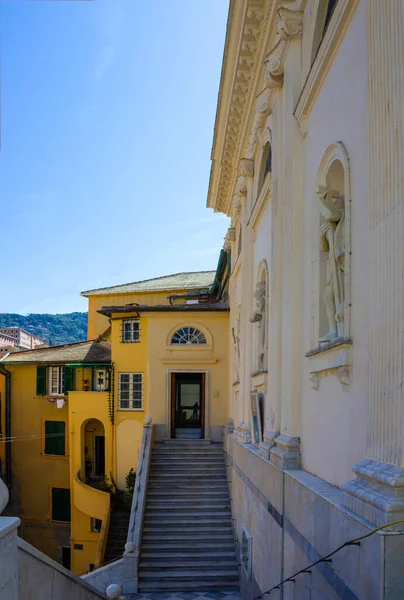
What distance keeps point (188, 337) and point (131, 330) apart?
2.44m

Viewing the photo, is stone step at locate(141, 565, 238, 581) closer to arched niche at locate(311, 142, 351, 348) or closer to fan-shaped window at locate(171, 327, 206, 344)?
Answer: fan-shaped window at locate(171, 327, 206, 344)

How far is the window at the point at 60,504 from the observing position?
2597 centimetres

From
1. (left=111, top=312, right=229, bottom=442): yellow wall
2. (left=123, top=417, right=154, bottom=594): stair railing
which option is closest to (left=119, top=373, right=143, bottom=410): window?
(left=111, top=312, right=229, bottom=442): yellow wall

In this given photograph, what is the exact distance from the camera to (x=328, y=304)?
6.27m

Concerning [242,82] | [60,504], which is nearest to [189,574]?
[242,82]

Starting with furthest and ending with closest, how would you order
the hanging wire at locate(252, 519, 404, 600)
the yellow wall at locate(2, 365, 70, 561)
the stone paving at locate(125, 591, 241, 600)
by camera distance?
1. the yellow wall at locate(2, 365, 70, 561)
2. the stone paving at locate(125, 591, 241, 600)
3. the hanging wire at locate(252, 519, 404, 600)

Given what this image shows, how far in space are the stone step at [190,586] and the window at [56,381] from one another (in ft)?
46.8

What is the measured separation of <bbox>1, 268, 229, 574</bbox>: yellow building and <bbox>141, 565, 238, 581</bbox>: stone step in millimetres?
5910

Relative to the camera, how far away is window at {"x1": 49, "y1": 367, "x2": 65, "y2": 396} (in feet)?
87.9

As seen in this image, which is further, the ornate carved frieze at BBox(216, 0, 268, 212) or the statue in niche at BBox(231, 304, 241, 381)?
the statue in niche at BBox(231, 304, 241, 381)

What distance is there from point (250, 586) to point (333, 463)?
244 inches

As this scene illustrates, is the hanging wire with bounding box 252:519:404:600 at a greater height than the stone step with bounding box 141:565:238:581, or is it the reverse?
the hanging wire with bounding box 252:519:404:600

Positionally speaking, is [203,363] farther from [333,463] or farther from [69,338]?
[69,338]

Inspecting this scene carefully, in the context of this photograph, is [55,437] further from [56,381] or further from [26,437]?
[56,381]
